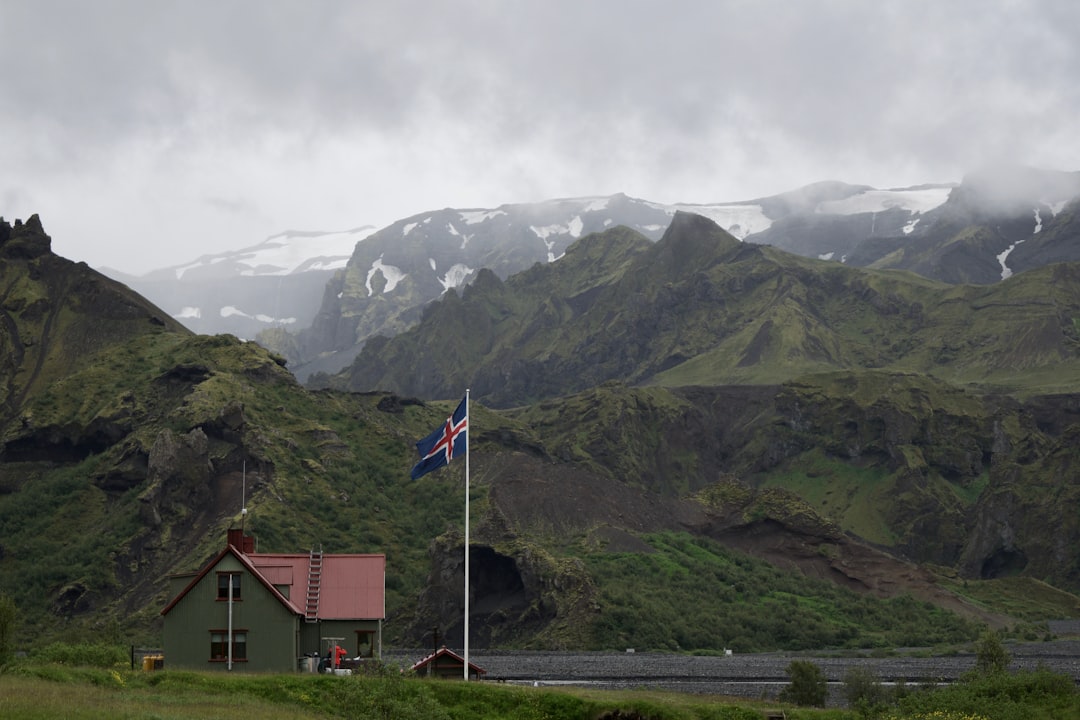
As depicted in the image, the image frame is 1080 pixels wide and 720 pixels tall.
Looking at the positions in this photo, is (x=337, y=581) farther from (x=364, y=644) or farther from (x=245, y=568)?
(x=245, y=568)

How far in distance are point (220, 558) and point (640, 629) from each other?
120 meters

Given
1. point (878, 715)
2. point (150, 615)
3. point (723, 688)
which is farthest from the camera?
point (150, 615)

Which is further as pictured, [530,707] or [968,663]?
[968,663]

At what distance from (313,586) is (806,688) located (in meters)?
36.3

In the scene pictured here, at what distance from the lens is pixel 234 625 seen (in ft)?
261

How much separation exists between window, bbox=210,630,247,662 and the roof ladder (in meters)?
4.13

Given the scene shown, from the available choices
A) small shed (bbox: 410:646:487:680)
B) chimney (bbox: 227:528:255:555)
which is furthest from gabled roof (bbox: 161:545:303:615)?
small shed (bbox: 410:646:487:680)

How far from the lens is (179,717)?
5597 cm

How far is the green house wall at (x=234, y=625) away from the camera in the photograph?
7944cm

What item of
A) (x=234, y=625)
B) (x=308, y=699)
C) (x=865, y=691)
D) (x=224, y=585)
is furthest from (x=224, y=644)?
(x=865, y=691)

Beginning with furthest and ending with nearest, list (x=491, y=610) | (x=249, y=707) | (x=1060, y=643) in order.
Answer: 1. (x=491, y=610)
2. (x=1060, y=643)
3. (x=249, y=707)

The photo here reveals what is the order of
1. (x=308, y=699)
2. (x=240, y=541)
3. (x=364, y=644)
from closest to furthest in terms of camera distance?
(x=308, y=699) → (x=364, y=644) → (x=240, y=541)

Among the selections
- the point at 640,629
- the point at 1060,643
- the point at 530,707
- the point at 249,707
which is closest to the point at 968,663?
the point at 1060,643

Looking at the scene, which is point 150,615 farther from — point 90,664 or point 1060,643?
point 1060,643
